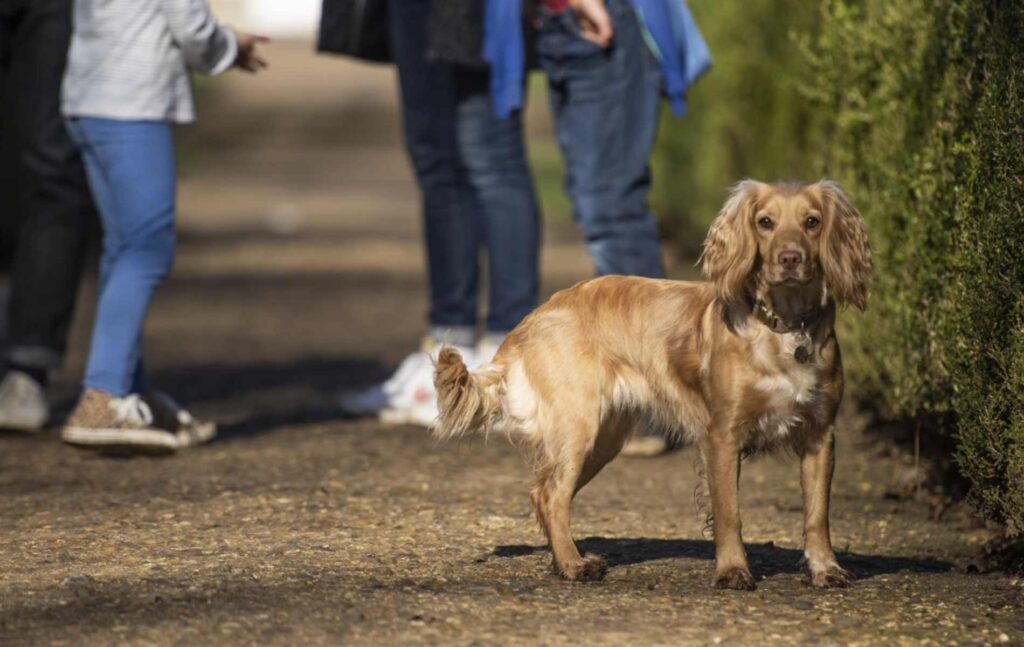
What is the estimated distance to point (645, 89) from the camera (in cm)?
641

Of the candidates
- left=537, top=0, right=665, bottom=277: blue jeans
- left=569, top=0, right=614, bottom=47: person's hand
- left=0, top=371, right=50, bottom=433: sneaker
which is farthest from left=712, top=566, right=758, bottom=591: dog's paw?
left=0, top=371, right=50, bottom=433: sneaker

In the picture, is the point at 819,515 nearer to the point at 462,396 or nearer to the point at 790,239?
the point at 790,239

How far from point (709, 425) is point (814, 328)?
381 mm

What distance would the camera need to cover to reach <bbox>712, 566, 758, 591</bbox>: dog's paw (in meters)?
4.34

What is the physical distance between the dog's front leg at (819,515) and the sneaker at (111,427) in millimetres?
2668

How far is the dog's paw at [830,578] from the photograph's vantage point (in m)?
4.43

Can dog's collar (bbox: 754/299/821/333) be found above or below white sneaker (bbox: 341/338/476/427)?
above

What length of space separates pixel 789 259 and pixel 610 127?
220 cm

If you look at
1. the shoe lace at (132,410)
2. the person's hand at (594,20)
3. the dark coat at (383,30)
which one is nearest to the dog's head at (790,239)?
the person's hand at (594,20)

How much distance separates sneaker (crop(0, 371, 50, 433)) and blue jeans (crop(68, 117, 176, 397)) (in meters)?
0.72

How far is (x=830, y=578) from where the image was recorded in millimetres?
4434

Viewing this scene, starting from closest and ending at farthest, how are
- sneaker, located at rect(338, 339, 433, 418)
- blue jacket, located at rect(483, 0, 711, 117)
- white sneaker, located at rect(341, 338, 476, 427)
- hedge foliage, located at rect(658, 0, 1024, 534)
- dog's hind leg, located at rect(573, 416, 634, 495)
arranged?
hedge foliage, located at rect(658, 0, 1024, 534) → dog's hind leg, located at rect(573, 416, 634, 495) → blue jacket, located at rect(483, 0, 711, 117) → white sneaker, located at rect(341, 338, 476, 427) → sneaker, located at rect(338, 339, 433, 418)

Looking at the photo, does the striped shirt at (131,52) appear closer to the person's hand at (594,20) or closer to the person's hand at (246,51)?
the person's hand at (246,51)

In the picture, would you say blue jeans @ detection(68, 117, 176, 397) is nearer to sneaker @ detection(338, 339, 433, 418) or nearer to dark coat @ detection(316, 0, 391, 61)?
dark coat @ detection(316, 0, 391, 61)
